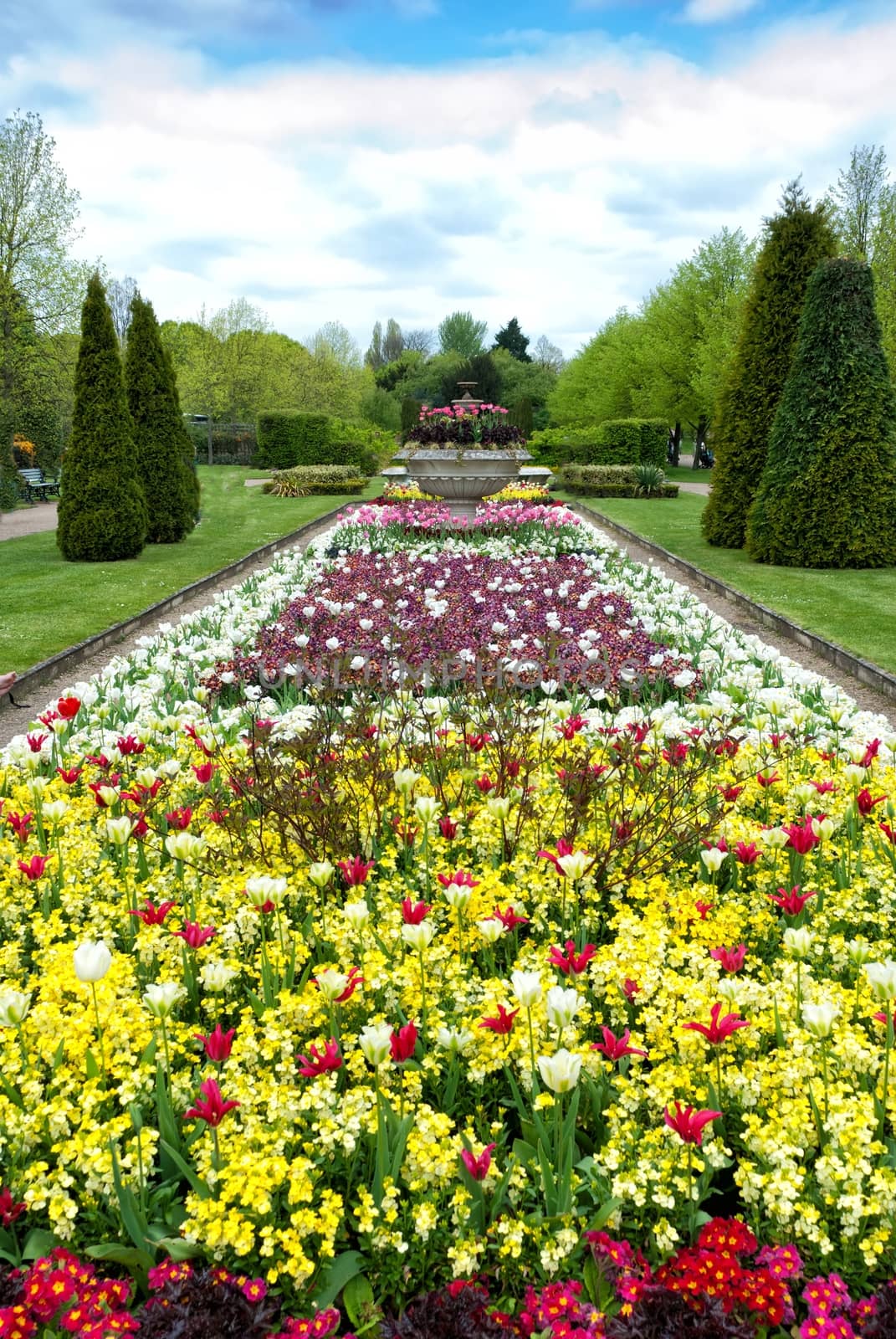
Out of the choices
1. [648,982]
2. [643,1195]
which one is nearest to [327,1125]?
[643,1195]

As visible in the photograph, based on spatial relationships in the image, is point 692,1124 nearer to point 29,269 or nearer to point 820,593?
point 820,593

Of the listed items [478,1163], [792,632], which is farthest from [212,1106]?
[792,632]

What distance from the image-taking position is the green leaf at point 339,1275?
1726mm

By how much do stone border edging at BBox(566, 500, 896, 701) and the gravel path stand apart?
0.20 ft

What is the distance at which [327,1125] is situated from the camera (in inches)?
77.1

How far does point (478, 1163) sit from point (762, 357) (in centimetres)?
1439

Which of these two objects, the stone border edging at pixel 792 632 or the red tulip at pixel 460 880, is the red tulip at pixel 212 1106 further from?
the stone border edging at pixel 792 632

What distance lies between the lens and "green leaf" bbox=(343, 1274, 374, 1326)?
1731mm

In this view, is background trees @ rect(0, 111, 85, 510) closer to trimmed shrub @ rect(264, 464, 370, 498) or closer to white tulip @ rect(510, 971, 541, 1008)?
trimmed shrub @ rect(264, 464, 370, 498)

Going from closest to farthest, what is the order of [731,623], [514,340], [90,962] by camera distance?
[90,962], [731,623], [514,340]

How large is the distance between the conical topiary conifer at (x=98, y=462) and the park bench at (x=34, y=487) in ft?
45.1

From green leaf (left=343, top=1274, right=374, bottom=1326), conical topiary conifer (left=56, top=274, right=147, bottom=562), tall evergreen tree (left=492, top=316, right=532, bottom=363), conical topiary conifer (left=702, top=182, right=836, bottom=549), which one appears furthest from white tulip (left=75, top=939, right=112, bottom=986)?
tall evergreen tree (left=492, top=316, right=532, bottom=363)

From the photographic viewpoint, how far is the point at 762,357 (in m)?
14.0

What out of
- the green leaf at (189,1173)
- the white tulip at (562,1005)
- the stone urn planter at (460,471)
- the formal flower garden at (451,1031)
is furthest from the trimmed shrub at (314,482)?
the white tulip at (562,1005)
